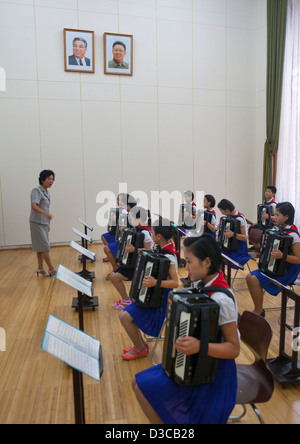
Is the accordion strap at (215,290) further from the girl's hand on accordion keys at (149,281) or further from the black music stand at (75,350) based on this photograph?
the girl's hand on accordion keys at (149,281)

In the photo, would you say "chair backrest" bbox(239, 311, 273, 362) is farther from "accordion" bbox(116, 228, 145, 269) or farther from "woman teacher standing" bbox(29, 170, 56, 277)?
"woman teacher standing" bbox(29, 170, 56, 277)

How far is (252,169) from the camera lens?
30.1 feet

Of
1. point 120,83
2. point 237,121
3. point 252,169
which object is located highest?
point 120,83

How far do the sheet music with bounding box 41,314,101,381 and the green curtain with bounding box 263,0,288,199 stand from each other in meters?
7.57

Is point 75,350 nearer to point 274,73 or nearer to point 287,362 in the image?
point 287,362

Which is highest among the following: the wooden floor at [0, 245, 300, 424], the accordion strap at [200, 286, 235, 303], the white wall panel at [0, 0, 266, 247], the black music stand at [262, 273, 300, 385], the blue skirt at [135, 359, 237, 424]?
the white wall panel at [0, 0, 266, 247]

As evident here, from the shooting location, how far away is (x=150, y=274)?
2869 mm

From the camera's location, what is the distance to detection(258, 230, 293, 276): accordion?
358cm

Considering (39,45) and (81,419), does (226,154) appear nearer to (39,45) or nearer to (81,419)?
(39,45)

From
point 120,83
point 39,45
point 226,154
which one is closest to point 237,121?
point 226,154

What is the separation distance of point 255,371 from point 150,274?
1068mm

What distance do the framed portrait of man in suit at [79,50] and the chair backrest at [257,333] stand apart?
23.1 ft

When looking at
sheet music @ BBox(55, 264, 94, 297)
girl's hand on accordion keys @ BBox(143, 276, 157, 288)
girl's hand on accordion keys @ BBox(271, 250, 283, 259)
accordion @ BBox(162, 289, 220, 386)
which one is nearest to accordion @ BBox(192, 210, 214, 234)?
girl's hand on accordion keys @ BBox(271, 250, 283, 259)

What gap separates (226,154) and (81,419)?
8.10m
